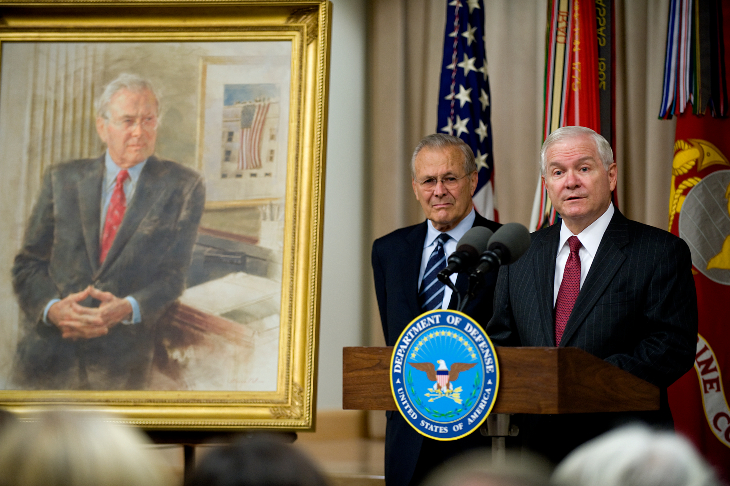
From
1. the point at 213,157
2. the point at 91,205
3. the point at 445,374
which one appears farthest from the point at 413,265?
the point at 91,205

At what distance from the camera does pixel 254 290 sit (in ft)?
12.4

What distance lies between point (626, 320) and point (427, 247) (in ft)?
3.24

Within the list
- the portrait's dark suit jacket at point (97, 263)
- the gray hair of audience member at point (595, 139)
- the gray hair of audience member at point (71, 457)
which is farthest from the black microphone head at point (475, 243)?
the portrait's dark suit jacket at point (97, 263)

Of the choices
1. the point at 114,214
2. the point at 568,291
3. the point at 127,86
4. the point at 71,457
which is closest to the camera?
the point at 71,457

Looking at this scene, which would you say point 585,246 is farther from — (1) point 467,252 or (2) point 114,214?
(2) point 114,214

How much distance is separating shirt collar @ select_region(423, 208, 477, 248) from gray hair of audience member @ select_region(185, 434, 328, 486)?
85.5 inches

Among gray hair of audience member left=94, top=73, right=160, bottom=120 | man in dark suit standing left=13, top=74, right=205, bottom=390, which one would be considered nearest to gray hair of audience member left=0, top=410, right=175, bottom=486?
man in dark suit standing left=13, top=74, right=205, bottom=390

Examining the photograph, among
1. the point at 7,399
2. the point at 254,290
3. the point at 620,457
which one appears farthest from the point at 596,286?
the point at 7,399

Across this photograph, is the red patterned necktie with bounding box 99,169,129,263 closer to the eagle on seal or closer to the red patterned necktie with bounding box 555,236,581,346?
the red patterned necktie with bounding box 555,236,581,346

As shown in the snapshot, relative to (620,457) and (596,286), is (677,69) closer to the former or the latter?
(596,286)

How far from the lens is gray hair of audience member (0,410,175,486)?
3.09 ft

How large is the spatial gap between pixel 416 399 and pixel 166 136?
8.29ft

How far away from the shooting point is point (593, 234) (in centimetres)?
260

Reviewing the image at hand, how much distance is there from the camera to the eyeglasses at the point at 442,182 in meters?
3.12
